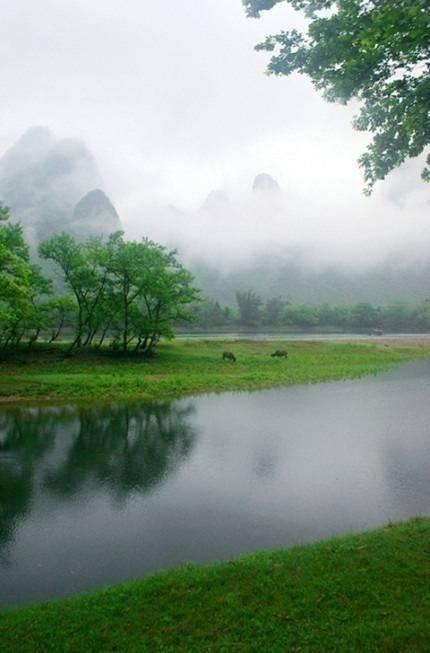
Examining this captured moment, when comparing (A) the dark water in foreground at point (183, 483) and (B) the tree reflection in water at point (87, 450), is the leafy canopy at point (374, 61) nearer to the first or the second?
(A) the dark water in foreground at point (183, 483)

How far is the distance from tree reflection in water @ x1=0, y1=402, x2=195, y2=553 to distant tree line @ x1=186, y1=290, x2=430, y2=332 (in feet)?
442

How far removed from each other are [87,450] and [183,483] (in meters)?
6.99

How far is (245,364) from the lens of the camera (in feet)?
170

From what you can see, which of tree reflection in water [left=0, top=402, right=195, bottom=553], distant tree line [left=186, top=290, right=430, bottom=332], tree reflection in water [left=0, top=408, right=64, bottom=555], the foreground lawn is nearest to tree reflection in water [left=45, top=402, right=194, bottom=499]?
tree reflection in water [left=0, top=402, right=195, bottom=553]

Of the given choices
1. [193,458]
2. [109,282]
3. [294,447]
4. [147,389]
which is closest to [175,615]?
[193,458]

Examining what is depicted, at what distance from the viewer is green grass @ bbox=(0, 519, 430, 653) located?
7.10 m

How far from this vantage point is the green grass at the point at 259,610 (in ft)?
23.3

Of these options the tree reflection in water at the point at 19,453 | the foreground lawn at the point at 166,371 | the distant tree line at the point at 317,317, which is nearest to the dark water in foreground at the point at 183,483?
the tree reflection in water at the point at 19,453

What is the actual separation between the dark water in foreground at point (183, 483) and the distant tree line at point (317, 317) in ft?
450

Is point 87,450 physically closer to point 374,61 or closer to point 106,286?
point 374,61

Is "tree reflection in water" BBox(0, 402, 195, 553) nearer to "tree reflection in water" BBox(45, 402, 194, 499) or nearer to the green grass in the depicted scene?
"tree reflection in water" BBox(45, 402, 194, 499)

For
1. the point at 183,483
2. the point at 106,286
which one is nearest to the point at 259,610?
the point at 183,483

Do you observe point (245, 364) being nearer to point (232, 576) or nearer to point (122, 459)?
point (122, 459)

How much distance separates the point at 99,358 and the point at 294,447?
34848 millimetres
